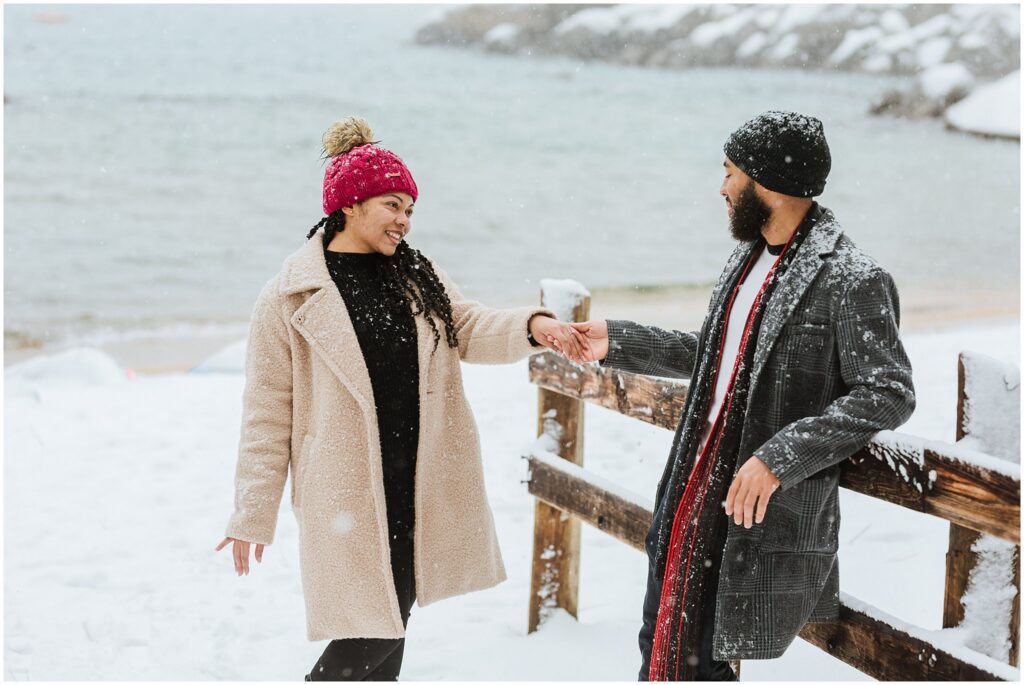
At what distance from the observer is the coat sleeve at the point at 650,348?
2959mm

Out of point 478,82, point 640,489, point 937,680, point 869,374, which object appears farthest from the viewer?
point 478,82

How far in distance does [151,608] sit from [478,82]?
4260cm

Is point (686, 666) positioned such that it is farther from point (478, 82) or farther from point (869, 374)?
point (478, 82)

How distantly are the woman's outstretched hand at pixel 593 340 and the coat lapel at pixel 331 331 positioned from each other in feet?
2.06

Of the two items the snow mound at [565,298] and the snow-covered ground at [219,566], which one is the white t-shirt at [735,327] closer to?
the snow mound at [565,298]

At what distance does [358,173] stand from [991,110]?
43128 mm

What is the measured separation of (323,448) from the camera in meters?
2.81

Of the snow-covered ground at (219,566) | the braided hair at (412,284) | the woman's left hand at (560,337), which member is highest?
the braided hair at (412,284)

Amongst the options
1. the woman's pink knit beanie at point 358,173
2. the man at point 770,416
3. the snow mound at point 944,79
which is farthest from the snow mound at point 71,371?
the snow mound at point 944,79

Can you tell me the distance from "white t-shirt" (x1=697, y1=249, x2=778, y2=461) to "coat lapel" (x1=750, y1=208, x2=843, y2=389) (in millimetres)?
127

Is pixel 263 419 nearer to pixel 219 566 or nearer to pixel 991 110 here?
pixel 219 566

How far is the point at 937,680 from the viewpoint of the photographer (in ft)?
8.39

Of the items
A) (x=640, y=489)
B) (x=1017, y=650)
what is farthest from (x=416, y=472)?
(x=640, y=489)

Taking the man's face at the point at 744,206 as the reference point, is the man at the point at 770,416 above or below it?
below
